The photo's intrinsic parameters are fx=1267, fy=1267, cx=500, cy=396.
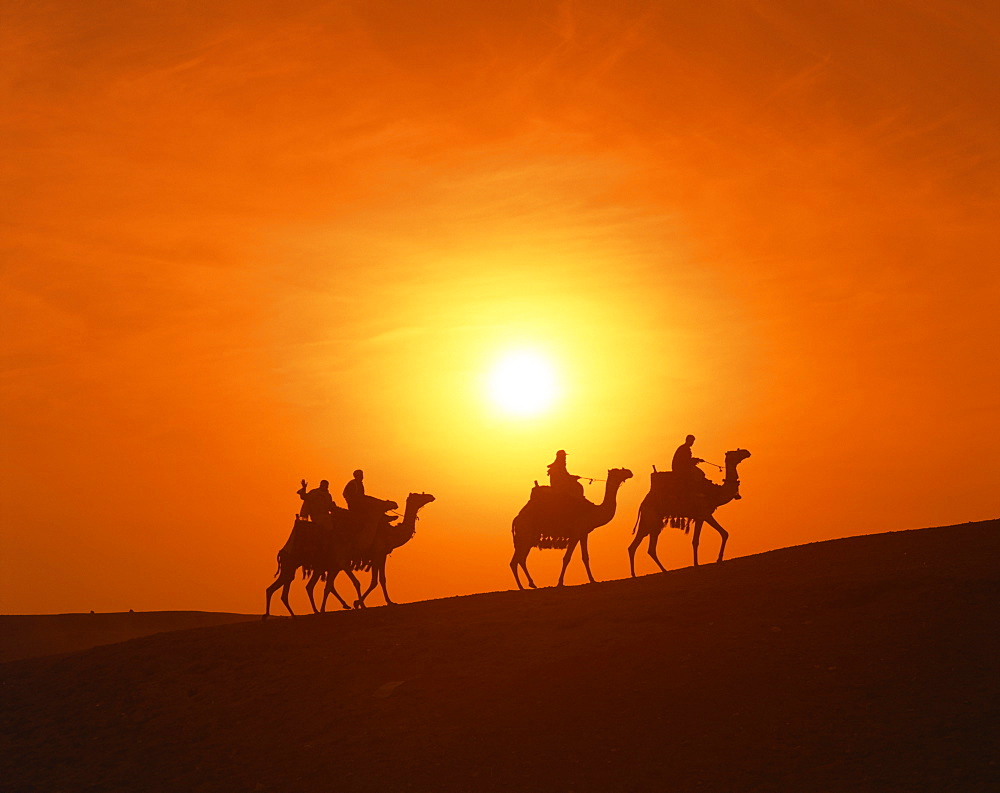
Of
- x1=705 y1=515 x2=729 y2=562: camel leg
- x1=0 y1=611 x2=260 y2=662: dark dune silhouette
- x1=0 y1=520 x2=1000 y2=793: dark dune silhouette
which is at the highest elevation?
x1=0 y1=611 x2=260 y2=662: dark dune silhouette

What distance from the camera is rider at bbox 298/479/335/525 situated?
2945cm

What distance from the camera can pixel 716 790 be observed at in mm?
15930

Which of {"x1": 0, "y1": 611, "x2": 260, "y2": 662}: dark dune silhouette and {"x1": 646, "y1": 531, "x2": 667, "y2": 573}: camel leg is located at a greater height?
{"x1": 0, "y1": 611, "x2": 260, "y2": 662}: dark dune silhouette

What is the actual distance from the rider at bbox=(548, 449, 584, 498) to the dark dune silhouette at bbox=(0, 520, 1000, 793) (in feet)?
14.1

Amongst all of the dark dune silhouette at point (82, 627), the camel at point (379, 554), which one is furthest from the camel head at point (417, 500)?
the dark dune silhouette at point (82, 627)

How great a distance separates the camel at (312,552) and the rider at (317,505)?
120 millimetres

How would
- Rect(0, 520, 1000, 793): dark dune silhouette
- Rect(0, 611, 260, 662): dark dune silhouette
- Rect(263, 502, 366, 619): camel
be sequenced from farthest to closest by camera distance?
Rect(0, 611, 260, 662): dark dune silhouette → Rect(263, 502, 366, 619): camel → Rect(0, 520, 1000, 793): dark dune silhouette

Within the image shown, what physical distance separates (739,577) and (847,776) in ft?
30.6

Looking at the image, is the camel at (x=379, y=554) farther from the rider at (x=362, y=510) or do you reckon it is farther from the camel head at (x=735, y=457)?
the camel head at (x=735, y=457)

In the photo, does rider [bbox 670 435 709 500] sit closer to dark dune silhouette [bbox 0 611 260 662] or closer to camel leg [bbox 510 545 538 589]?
camel leg [bbox 510 545 538 589]

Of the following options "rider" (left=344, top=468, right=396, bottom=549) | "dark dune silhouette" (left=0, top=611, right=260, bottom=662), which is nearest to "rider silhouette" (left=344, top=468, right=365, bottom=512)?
"rider" (left=344, top=468, right=396, bottom=549)

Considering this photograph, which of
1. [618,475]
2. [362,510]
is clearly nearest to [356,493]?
[362,510]

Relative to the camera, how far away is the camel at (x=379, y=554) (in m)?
29.8

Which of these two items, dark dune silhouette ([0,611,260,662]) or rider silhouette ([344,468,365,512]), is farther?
dark dune silhouette ([0,611,260,662])
